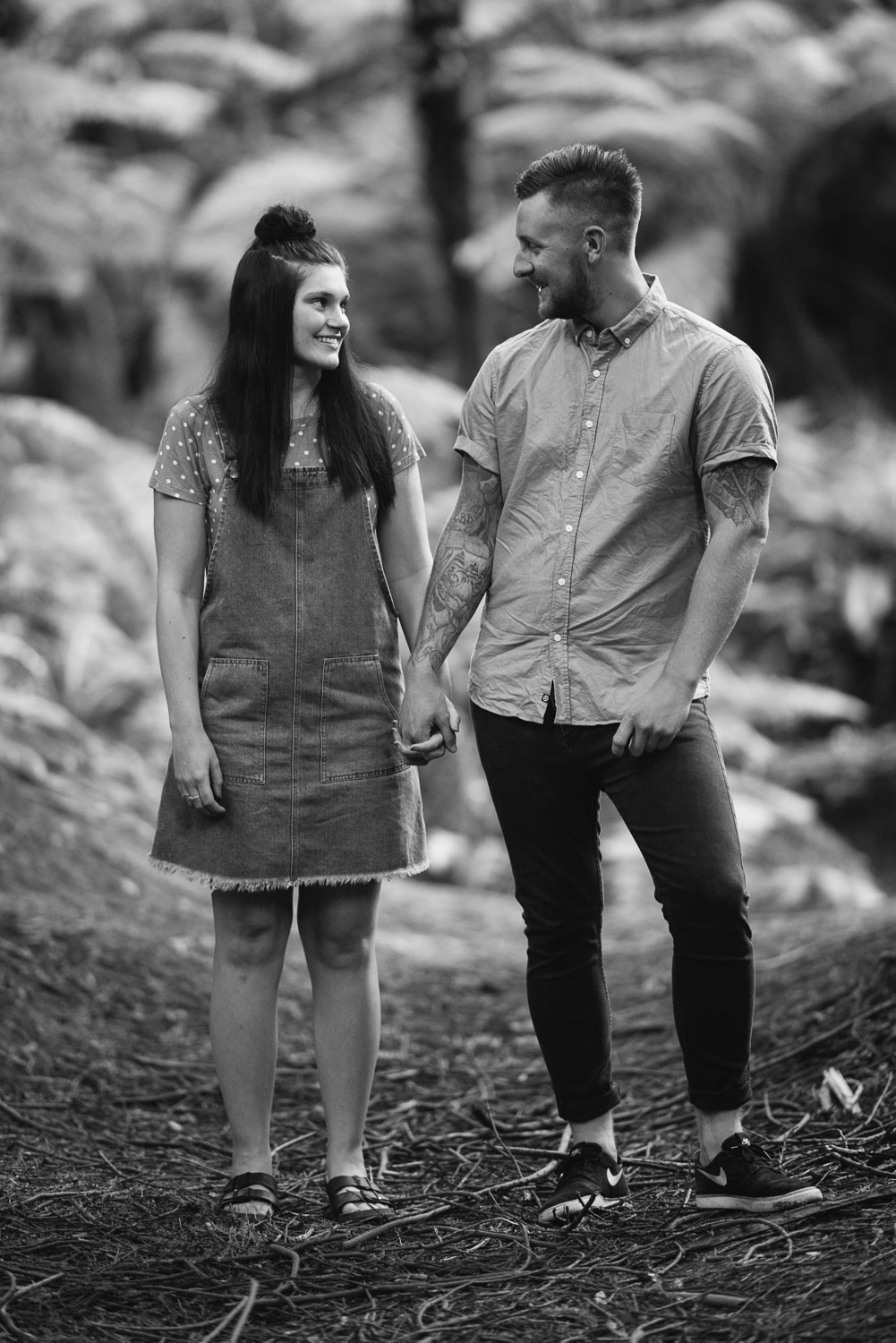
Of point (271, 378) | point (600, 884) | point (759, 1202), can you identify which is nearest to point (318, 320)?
point (271, 378)

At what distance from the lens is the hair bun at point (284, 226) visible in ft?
9.60

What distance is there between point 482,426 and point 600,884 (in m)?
0.92

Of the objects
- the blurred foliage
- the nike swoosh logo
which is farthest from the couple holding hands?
the blurred foliage

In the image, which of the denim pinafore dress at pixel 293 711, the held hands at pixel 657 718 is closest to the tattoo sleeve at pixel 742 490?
the held hands at pixel 657 718

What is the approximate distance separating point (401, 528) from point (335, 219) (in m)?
8.77

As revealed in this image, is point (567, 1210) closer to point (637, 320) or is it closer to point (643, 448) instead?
point (643, 448)

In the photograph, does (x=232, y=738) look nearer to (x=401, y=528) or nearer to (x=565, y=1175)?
(x=401, y=528)

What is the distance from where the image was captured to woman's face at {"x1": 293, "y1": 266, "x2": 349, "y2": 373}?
9.55ft

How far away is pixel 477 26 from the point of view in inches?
374

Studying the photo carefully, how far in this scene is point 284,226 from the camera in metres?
2.93

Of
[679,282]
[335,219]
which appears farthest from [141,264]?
[679,282]

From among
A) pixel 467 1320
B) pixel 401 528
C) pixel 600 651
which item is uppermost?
pixel 401 528

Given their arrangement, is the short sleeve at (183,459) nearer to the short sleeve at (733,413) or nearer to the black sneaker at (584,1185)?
the short sleeve at (733,413)

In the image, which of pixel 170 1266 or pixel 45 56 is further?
pixel 45 56
